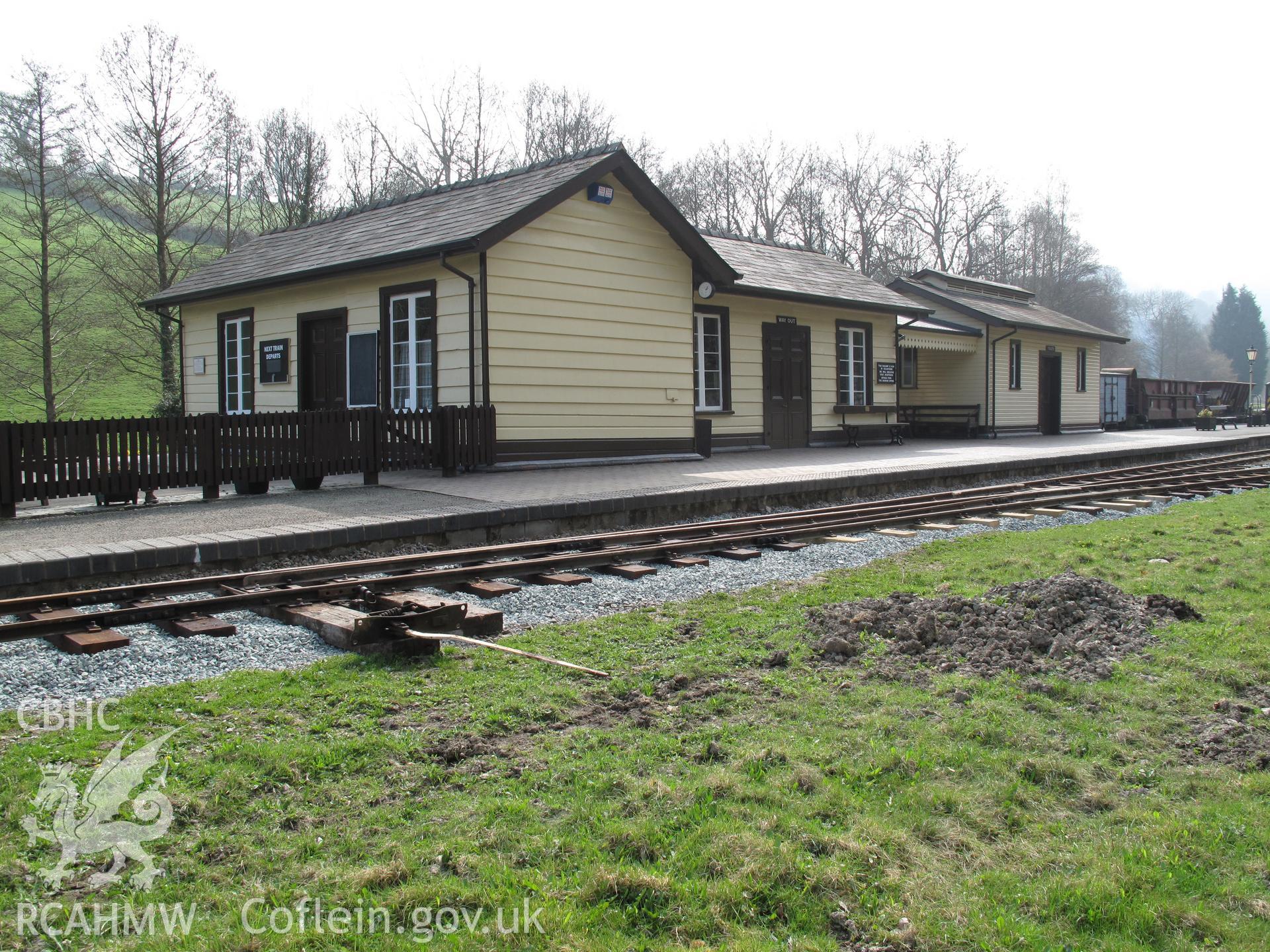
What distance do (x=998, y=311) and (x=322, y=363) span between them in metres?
19.8

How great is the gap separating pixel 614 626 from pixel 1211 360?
122223 millimetres

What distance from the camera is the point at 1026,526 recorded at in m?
10.6

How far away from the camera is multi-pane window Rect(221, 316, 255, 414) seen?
1883 cm

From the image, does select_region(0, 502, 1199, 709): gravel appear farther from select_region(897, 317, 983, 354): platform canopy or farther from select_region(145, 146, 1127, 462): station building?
select_region(897, 317, 983, 354): platform canopy

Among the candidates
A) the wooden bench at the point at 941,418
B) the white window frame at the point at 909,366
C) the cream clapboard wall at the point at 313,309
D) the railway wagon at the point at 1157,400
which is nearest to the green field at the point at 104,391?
the cream clapboard wall at the point at 313,309

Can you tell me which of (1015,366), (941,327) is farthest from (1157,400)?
(941,327)

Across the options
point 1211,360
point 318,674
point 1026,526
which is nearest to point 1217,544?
point 1026,526

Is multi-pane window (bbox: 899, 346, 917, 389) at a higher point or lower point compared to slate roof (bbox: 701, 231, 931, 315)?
lower

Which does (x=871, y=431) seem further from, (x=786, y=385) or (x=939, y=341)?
(x=939, y=341)

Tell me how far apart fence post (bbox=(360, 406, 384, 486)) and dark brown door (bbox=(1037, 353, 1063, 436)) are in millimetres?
23422

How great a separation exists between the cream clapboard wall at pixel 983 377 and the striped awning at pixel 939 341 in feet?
1.21

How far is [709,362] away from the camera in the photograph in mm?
19125

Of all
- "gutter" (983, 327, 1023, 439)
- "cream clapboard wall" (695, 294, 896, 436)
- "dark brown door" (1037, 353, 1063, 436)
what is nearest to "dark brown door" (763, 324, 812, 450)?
"cream clapboard wall" (695, 294, 896, 436)

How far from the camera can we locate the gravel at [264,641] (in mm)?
4766
